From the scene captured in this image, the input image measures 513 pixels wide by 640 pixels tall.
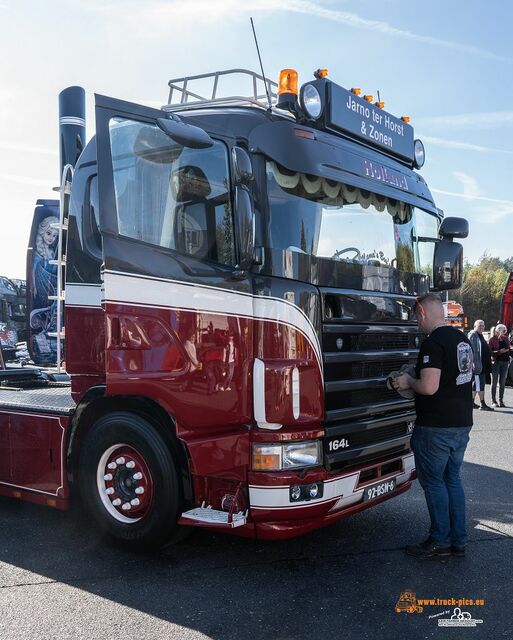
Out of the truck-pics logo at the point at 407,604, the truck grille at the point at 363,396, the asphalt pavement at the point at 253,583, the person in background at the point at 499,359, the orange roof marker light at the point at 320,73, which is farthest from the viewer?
the person in background at the point at 499,359

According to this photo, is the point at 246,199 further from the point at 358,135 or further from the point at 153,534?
the point at 153,534

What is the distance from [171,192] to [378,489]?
2431 millimetres

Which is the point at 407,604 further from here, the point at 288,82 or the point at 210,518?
the point at 288,82

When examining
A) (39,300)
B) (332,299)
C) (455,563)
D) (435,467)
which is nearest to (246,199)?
(332,299)

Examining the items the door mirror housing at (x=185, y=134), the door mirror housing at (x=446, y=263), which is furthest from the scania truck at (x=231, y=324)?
the door mirror housing at (x=446, y=263)

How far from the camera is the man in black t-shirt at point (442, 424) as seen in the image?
4.37 metres

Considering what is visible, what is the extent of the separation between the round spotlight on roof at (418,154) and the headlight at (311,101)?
1380 millimetres

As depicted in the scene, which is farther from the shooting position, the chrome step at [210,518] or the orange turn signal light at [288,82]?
the orange turn signal light at [288,82]

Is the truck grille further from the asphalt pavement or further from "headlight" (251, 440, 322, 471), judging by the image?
the asphalt pavement

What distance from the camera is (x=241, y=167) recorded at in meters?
3.81

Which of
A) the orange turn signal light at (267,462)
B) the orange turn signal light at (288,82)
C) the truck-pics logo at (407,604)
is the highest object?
the orange turn signal light at (288,82)

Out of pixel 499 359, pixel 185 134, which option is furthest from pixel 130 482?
pixel 499 359

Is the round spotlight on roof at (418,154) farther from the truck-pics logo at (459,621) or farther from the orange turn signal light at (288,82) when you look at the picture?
the truck-pics logo at (459,621)

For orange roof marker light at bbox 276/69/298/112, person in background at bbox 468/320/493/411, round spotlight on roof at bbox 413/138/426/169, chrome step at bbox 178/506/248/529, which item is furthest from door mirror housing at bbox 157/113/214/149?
person in background at bbox 468/320/493/411
